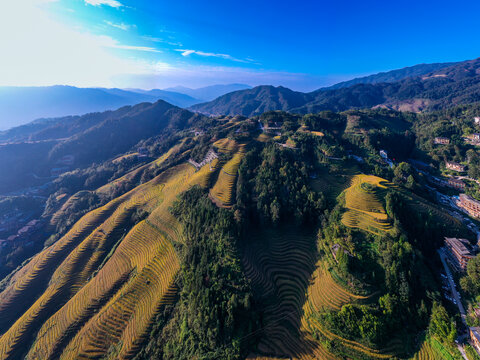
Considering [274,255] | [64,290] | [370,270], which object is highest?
[370,270]

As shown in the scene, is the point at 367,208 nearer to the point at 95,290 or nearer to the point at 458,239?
the point at 458,239

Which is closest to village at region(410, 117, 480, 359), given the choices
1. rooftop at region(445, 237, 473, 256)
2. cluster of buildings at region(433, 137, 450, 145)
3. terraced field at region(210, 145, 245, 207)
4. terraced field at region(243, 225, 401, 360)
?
rooftop at region(445, 237, 473, 256)

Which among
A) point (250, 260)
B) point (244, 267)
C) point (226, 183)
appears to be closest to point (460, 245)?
point (250, 260)

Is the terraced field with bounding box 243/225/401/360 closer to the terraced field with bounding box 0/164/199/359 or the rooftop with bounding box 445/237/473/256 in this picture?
the terraced field with bounding box 0/164/199/359

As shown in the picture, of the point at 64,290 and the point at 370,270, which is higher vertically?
the point at 370,270

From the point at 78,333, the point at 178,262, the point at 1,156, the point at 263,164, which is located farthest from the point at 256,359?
the point at 1,156

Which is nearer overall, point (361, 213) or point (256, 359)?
point (256, 359)

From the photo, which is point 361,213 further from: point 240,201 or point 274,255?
point 240,201
